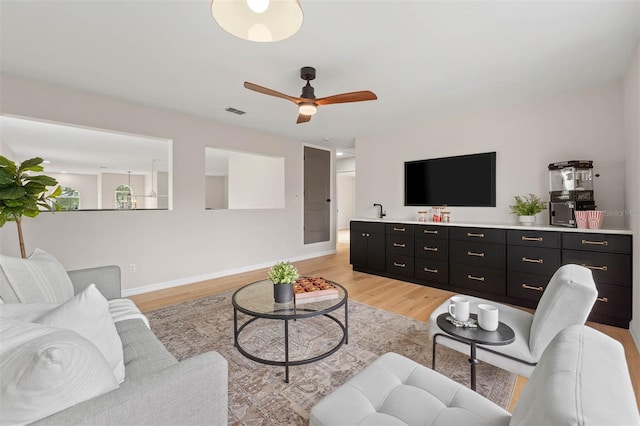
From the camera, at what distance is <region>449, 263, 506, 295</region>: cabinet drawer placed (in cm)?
329

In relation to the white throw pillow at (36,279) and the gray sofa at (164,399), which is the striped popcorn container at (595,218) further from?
the white throw pillow at (36,279)

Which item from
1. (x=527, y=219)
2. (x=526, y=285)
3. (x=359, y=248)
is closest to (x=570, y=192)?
(x=527, y=219)

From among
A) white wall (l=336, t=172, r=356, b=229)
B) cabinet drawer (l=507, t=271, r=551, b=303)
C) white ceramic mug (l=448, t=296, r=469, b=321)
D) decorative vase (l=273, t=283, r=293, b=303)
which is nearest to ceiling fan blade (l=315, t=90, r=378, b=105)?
decorative vase (l=273, t=283, r=293, b=303)

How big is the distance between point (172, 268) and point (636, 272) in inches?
199

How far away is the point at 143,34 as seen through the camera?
2184mm

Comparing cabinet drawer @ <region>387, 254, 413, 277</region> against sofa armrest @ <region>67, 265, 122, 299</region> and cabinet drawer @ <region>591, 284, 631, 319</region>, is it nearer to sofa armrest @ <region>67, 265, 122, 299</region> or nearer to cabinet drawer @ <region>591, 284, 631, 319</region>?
cabinet drawer @ <region>591, 284, 631, 319</region>

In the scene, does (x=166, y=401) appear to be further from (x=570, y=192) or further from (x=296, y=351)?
(x=570, y=192)

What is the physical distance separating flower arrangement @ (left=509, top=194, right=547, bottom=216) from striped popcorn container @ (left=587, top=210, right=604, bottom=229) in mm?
505

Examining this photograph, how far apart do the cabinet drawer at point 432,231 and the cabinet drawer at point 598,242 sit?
1204mm

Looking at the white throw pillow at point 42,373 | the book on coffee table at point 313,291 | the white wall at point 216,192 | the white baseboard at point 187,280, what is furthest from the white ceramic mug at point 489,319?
the white wall at point 216,192

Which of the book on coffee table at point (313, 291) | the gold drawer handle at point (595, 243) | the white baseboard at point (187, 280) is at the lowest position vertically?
the white baseboard at point (187, 280)

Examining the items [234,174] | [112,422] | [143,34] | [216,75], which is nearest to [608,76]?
[216,75]

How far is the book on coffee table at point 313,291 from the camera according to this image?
2.12m

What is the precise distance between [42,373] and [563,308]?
2.08 metres
